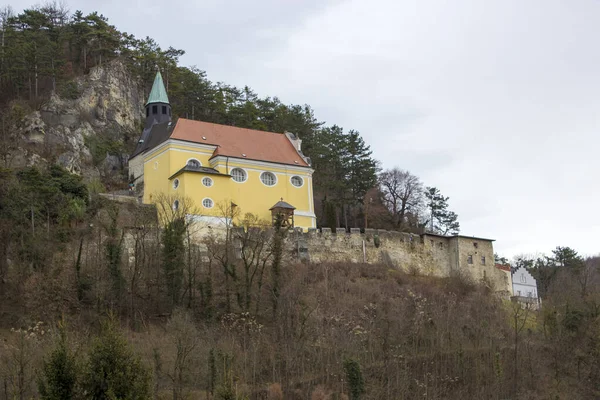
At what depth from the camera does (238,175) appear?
49.7 m

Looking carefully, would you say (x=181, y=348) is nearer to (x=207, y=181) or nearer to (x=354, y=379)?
(x=354, y=379)

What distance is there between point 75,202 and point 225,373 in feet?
51.1

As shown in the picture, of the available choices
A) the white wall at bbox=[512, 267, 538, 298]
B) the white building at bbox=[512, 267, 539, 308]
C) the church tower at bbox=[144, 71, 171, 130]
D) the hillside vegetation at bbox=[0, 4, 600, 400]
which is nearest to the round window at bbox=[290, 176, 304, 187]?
the hillside vegetation at bbox=[0, 4, 600, 400]

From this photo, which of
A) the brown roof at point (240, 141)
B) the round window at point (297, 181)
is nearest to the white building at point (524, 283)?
the round window at point (297, 181)

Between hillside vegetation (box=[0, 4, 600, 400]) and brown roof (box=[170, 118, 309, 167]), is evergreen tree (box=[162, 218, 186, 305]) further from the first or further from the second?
brown roof (box=[170, 118, 309, 167])

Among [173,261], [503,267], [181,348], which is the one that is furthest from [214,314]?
[503,267]

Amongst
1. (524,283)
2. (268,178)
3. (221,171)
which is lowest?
(524,283)

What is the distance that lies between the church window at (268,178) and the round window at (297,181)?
4.45 feet

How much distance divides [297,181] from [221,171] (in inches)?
216

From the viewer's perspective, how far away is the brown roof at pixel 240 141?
50.2 metres

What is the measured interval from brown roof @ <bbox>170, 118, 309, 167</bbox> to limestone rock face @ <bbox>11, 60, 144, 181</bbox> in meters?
7.16

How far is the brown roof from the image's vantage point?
5025cm

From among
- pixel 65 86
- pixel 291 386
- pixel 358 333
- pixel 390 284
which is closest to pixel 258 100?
pixel 65 86

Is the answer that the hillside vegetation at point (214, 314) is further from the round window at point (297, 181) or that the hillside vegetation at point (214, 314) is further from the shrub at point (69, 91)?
the round window at point (297, 181)
